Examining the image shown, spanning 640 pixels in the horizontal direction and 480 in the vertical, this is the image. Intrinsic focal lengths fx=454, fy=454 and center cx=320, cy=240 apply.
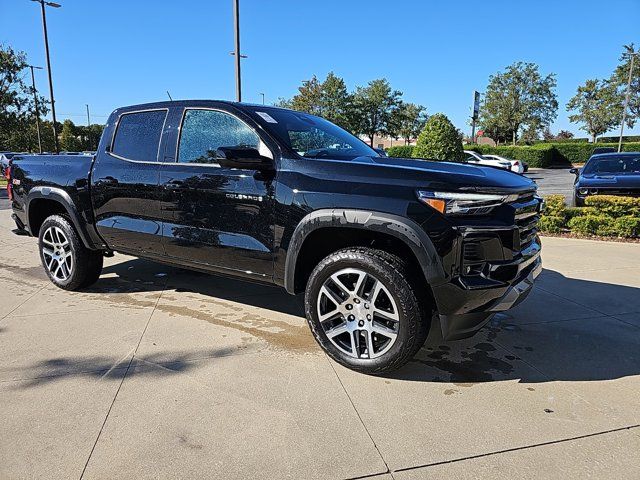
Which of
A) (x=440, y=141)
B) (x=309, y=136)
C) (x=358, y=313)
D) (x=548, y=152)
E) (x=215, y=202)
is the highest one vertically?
(x=548, y=152)

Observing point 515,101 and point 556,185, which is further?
point 515,101

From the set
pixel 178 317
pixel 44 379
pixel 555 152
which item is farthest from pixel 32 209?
pixel 555 152

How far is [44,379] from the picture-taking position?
2.91 metres

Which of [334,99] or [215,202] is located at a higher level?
[334,99]

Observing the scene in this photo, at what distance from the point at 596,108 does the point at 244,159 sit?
63699mm

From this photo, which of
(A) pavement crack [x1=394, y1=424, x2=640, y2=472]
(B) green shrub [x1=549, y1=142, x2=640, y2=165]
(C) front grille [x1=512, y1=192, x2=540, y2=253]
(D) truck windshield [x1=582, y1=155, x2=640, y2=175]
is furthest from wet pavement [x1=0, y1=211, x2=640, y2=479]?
(B) green shrub [x1=549, y1=142, x2=640, y2=165]

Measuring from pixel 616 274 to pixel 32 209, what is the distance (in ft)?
22.1

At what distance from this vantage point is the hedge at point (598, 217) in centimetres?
757

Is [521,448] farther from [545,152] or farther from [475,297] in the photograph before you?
[545,152]

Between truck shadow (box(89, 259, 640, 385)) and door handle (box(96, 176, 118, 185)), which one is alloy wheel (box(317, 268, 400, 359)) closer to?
truck shadow (box(89, 259, 640, 385))

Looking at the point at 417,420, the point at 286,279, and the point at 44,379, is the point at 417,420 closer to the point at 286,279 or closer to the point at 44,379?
the point at 286,279

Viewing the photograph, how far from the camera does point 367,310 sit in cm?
294

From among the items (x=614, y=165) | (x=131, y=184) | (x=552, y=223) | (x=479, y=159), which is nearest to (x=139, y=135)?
(x=131, y=184)

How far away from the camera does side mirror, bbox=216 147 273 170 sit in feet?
10.1
